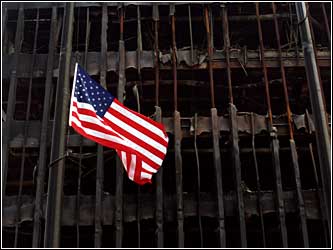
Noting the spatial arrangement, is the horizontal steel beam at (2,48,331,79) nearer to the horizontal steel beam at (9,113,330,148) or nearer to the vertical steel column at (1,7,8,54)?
the vertical steel column at (1,7,8,54)

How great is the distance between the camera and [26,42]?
20.2 m

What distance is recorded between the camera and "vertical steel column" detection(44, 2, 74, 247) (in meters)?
5.52

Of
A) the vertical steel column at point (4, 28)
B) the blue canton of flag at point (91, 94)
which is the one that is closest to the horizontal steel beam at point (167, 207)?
the vertical steel column at point (4, 28)

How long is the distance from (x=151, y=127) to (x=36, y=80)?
38.7 feet

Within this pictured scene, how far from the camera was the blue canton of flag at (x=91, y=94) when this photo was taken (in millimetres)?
7246

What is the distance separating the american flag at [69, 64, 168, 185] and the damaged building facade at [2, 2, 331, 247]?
24.3 feet

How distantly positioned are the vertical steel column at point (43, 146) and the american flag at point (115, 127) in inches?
320

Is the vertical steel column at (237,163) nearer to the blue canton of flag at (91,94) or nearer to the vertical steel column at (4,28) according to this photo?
the vertical steel column at (4,28)

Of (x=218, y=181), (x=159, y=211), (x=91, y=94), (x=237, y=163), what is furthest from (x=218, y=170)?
(x=91, y=94)

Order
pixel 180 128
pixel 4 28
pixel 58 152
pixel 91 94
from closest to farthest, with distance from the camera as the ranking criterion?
pixel 58 152 < pixel 91 94 < pixel 180 128 < pixel 4 28

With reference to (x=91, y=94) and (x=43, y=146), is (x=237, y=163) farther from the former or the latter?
(x=91, y=94)

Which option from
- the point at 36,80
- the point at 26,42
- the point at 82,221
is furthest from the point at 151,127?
the point at 26,42

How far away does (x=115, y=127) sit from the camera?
7613 mm

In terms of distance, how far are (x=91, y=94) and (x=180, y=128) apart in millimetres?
10000
